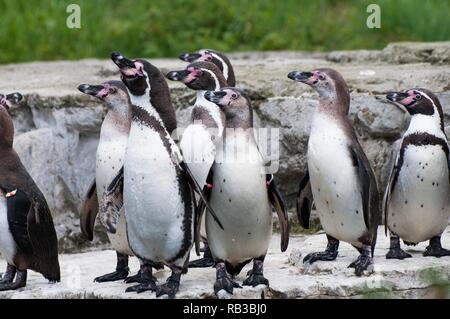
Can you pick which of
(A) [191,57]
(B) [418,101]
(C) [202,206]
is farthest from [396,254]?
(A) [191,57]

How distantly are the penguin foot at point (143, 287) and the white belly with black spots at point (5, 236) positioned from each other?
72cm

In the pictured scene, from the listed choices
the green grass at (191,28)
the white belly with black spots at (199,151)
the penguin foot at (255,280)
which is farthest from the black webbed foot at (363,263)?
the green grass at (191,28)

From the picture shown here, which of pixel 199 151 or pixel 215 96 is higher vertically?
pixel 215 96

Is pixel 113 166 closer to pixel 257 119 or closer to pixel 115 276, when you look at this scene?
pixel 115 276

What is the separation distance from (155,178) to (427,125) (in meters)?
1.74

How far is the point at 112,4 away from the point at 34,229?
8547mm

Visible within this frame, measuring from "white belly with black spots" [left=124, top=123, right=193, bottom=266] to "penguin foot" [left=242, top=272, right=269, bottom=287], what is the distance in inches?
16.5

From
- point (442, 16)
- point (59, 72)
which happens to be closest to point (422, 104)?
point (59, 72)

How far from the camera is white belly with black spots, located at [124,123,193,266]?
6414mm

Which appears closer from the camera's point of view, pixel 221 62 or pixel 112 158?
pixel 112 158

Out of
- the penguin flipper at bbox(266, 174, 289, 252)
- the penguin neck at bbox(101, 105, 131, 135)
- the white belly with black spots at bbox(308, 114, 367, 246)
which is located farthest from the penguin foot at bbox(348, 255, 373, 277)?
the penguin neck at bbox(101, 105, 131, 135)

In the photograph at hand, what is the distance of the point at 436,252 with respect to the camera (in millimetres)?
7238

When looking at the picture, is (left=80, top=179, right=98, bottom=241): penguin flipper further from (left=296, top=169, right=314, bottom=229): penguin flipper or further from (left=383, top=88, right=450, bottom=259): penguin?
(left=383, top=88, right=450, bottom=259): penguin

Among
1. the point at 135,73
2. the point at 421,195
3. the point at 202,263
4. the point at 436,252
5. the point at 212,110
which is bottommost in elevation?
the point at 202,263
